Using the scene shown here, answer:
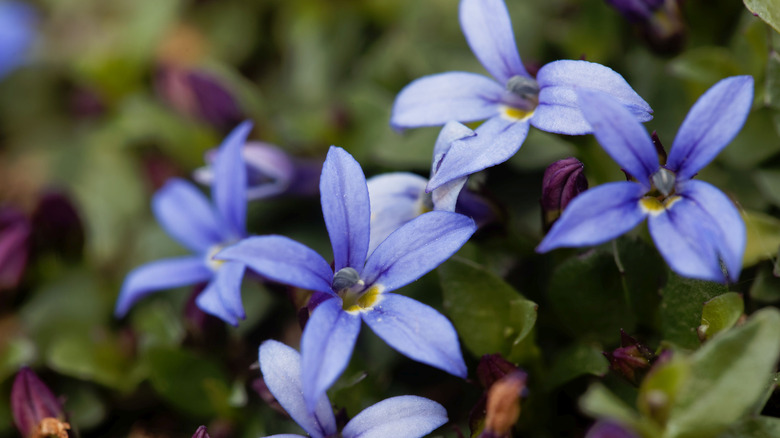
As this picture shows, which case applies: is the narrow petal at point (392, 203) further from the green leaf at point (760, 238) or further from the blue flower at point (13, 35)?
the blue flower at point (13, 35)

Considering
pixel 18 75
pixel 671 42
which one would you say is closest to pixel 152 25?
pixel 18 75

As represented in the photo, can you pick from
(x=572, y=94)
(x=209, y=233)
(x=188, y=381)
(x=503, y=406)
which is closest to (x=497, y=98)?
(x=572, y=94)

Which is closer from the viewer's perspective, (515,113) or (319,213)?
(515,113)

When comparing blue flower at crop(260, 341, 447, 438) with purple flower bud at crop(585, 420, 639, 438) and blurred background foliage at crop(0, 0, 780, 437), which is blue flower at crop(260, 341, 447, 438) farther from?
purple flower bud at crop(585, 420, 639, 438)

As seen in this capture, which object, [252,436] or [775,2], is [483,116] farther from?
[252,436]

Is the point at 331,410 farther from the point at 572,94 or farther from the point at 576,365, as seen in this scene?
the point at 572,94

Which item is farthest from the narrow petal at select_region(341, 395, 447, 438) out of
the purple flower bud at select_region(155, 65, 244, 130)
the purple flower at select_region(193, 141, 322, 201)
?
the purple flower bud at select_region(155, 65, 244, 130)
